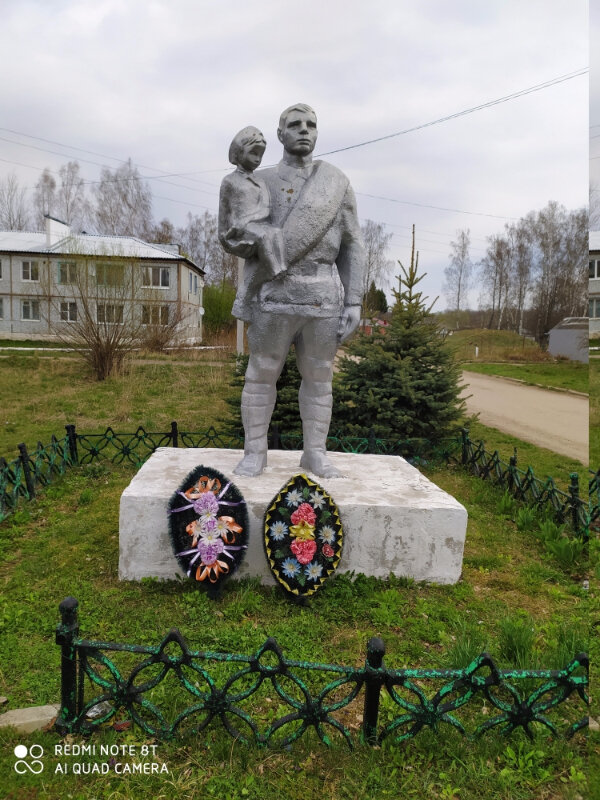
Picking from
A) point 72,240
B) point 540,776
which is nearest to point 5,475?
point 540,776

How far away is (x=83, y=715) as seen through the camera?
220 cm

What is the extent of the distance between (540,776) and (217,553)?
185 centimetres

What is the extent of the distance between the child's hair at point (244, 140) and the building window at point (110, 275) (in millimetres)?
10617

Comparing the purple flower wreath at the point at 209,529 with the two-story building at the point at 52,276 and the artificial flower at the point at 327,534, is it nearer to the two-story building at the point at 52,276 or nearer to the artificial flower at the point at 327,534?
the artificial flower at the point at 327,534

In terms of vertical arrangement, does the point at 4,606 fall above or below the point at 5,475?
below

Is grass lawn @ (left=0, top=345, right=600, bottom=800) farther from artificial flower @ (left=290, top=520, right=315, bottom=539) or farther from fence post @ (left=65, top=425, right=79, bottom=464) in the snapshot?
artificial flower @ (left=290, top=520, right=315, bottom=539)

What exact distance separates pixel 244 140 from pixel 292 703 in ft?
10.3

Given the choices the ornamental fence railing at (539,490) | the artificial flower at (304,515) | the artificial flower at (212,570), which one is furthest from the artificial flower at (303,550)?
the ornamental fence railing at (539,490)

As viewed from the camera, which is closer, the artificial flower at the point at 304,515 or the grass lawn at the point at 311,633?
the grass lawn at the point at 311,633

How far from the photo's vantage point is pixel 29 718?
224cm

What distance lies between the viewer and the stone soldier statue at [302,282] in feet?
11.9

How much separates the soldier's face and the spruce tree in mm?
3997

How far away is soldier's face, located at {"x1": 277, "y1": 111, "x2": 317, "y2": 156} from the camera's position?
12.0 feet

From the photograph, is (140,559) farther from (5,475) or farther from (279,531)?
(5,475)
